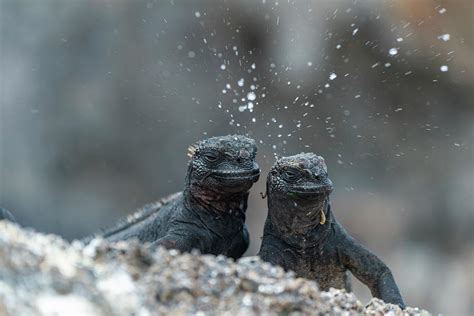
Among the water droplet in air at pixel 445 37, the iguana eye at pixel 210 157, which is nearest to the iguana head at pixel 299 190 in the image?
the iguana eye at pixel 210 157

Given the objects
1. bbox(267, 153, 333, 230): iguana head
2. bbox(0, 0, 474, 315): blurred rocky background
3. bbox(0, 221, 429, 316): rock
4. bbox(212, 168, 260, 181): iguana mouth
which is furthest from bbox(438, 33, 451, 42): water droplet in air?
bbox(0, 221, 429, 316): rock

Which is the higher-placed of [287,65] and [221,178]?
[287,65]

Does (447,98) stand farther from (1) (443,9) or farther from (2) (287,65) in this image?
(2) (287,65)

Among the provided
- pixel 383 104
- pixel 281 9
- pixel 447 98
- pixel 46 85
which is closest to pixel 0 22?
pixel 46 85

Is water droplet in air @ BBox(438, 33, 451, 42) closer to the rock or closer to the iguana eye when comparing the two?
the iguana eye

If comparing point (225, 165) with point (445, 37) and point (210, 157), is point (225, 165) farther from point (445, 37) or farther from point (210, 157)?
point (445, 37)

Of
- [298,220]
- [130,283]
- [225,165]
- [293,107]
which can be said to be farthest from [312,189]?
[293,107]
